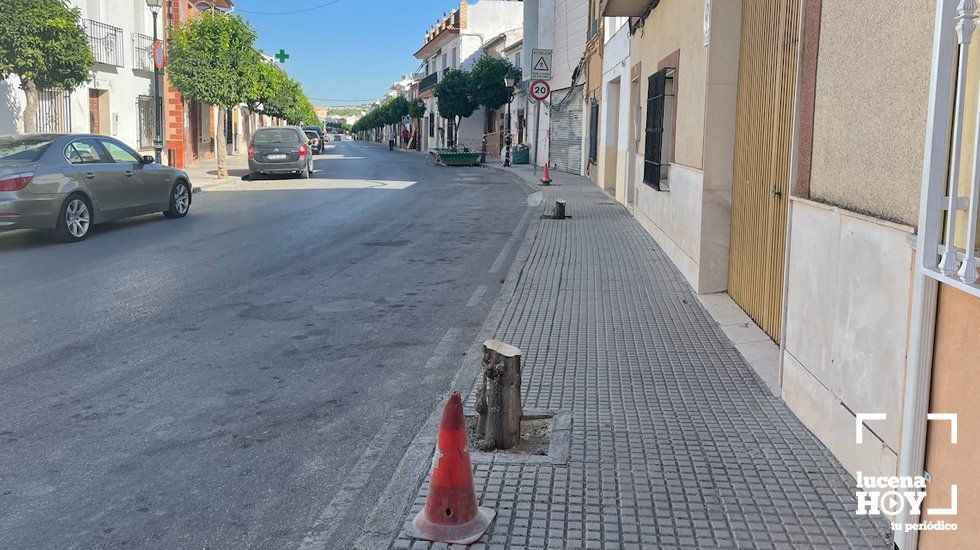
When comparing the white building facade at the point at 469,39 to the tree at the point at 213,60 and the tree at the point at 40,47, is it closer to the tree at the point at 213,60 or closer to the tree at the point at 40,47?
the tree at the point at 213,60

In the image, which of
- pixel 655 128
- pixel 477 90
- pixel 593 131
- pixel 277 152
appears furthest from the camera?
pixel 477 90

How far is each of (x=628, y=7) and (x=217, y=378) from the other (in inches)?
410

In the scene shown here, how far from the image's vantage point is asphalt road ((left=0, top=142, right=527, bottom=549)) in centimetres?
362

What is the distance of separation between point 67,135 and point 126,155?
4.09 ft

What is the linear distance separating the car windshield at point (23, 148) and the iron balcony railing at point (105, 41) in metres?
12.3

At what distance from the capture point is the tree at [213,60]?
25.1 m

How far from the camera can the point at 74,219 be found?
11562 mm

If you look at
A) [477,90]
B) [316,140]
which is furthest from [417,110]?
[477,90]

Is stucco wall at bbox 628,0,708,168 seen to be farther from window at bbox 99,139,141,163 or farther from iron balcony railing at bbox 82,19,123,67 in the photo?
iron balcony railing at bbox 82,19,123,67

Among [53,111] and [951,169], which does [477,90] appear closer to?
[53,111]

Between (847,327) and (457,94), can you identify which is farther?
(457,94)

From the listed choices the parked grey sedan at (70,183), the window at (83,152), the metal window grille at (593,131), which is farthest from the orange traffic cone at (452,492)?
the metal window grille at (593,131)

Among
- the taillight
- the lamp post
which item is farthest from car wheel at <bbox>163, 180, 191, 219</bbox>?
the lamp post

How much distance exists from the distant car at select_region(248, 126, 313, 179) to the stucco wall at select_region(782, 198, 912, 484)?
72.2 ft
